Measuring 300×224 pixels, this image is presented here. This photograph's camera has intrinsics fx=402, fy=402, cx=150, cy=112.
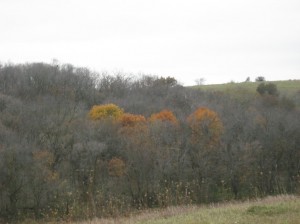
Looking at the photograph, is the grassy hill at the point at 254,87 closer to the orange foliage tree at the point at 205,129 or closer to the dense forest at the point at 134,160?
the dense forest at the point at 134,160

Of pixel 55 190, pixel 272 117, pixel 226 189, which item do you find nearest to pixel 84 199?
pixel 55 190

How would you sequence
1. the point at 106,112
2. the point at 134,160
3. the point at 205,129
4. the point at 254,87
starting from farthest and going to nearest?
the point at 254,87 → the point at 106,112 → the point at 205,129 → the point at 134,160

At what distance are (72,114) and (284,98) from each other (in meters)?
33.6

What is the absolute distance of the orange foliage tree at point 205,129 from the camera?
34.6 meters

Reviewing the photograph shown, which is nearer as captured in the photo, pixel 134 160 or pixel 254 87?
pixel 134 160

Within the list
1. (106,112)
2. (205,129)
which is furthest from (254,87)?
(205,129)

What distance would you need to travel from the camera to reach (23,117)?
4181cm

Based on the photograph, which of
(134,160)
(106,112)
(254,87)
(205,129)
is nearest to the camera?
(134,160)

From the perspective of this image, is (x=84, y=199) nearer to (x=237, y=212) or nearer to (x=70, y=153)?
(x=70, y=153)

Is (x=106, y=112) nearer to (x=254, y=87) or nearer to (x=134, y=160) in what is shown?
(x=134, y=160)

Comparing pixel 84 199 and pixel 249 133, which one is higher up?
pixel 249 133

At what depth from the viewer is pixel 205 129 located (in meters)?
36.3

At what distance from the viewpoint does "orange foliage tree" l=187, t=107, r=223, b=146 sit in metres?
34.6

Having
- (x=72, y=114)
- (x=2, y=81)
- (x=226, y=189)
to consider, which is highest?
(x=2, y=81)
